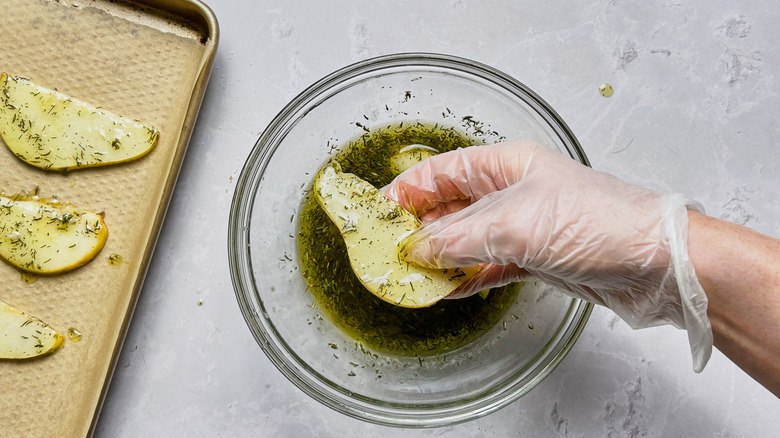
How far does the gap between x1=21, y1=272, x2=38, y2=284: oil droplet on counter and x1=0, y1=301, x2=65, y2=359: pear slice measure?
117 mm

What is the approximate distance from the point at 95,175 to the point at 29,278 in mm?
359

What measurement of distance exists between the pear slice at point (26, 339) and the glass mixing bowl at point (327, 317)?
2.08 feet

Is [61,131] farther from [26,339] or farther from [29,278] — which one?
[26,339]

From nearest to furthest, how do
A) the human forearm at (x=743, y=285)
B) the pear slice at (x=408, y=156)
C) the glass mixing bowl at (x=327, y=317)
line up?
the human forearm at (x=743, y=285) → the glass mixing bowl at (x=327, y=317) → the pear slice at (x=408, y=156)

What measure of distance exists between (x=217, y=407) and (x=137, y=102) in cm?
95

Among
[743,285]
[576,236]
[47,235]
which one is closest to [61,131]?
[47,235]

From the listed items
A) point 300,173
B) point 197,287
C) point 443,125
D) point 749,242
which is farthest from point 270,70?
point 749,242

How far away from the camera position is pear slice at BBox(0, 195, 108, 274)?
180 centimetres

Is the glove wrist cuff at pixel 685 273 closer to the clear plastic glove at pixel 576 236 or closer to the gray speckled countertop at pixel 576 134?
the clear plastic glove at pixel 576 236

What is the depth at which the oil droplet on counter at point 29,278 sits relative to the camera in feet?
5.97

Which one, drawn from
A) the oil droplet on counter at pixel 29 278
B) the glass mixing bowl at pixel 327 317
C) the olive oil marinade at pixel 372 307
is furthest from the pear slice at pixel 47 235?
the olive oil marinade at pixel 372 307

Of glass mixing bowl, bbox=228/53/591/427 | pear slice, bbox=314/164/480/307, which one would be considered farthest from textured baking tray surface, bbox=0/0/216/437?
pear slice, bbox=314/164/480/307

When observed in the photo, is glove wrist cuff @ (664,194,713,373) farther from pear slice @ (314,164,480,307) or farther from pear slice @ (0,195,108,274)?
pear slice @ (0,195,108,274)

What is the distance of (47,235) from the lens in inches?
71.8
